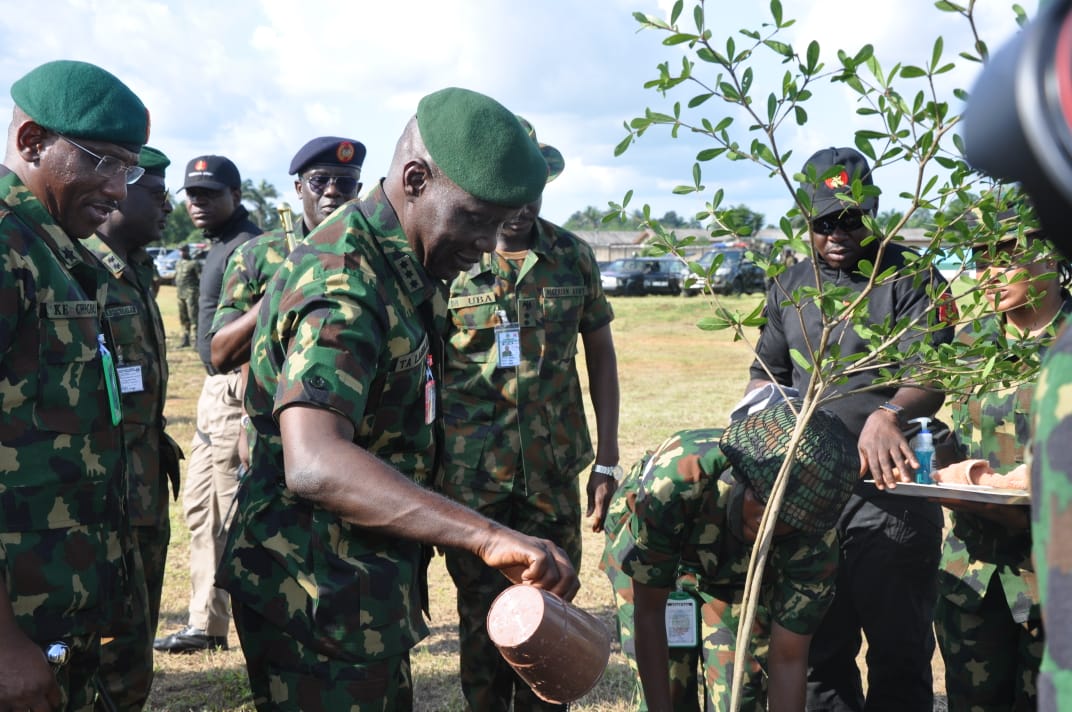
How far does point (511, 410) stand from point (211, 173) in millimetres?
2419

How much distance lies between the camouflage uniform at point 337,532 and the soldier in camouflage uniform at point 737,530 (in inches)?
37.9

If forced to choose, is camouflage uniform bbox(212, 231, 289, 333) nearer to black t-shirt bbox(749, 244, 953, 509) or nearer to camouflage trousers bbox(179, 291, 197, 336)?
black t-shirt bbox(749, 244, 953, 509)

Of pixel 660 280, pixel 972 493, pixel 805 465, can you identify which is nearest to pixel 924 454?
pixel 972 493

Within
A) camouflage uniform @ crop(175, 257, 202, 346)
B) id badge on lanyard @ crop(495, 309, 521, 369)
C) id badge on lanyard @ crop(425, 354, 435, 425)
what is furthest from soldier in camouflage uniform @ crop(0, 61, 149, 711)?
camouflage uniform @ crop(175, 257, 202, 346)

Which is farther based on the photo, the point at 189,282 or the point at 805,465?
the point at 189,282

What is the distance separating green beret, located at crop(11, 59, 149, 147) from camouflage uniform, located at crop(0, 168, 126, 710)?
189mm

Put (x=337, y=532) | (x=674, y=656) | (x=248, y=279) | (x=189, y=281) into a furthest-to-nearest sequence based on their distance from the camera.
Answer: (x=189, y=281) < (x=248, y=279) < (x=674, y=656) < (x=337, y=532)

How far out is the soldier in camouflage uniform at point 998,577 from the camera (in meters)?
3.36

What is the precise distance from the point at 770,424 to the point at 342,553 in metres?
1.28

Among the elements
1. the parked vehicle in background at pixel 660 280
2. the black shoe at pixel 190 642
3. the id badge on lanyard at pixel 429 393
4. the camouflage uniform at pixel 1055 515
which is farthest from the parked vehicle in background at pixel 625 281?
the camouflage uniform at pixel 1055 515

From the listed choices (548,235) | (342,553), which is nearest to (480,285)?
(548,235)

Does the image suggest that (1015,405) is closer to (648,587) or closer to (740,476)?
(740,476)

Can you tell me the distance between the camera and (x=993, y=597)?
136 inches

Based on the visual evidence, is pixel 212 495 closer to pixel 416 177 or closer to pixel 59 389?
pixel 59 389
